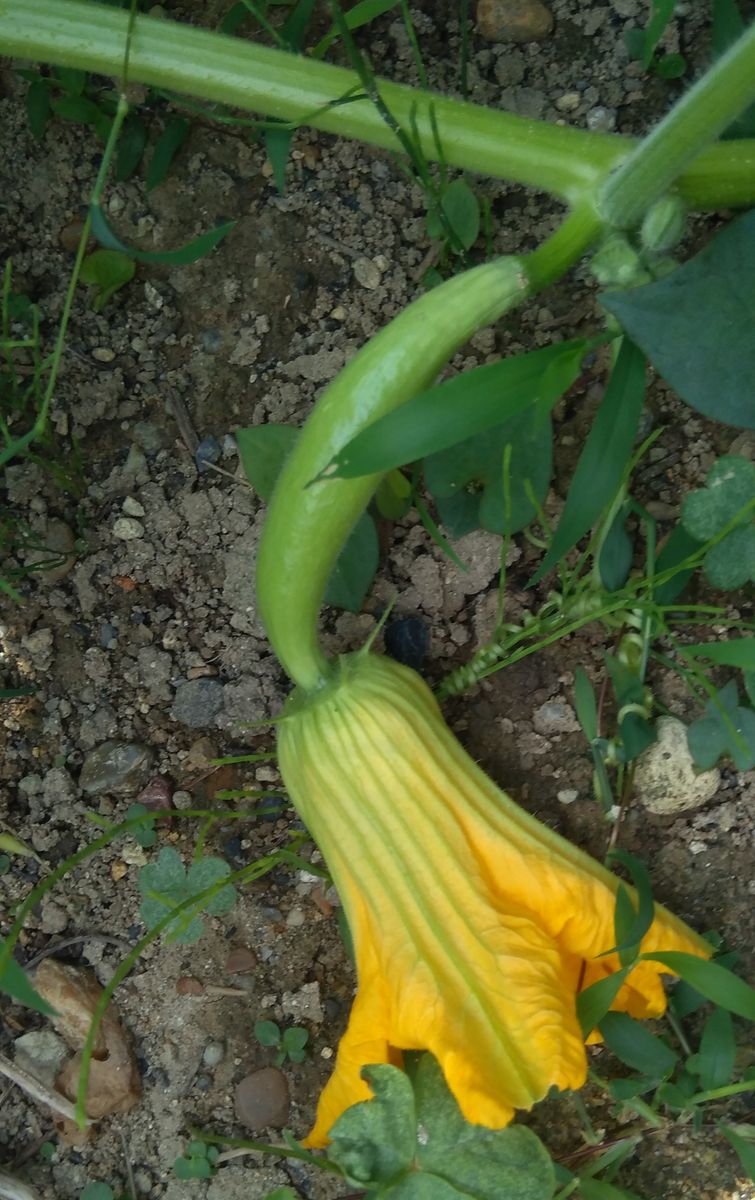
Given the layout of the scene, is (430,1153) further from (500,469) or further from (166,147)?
(166,147)

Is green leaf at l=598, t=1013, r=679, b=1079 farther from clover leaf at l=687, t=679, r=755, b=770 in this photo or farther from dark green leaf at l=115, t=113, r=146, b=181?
dark green leaf at l=115, t=113, r=146, b=181

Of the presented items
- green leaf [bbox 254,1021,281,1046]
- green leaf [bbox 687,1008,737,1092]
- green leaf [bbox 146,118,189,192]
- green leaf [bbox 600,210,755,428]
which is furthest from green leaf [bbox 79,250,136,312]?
green leaf [bbox 687,1008,737,1092]

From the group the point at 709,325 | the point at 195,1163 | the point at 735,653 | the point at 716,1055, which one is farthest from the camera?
the point at 195,1163

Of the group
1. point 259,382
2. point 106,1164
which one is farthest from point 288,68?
point 106,1164

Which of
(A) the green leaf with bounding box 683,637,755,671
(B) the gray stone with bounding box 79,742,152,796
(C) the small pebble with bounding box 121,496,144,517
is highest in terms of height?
(C) the small pebble with bounding box 121,496,144,517

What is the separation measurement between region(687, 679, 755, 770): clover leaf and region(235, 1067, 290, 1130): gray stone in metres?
0.88

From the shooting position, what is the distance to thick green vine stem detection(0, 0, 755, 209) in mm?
1413

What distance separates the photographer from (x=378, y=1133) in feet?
4.76

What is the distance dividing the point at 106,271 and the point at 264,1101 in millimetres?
1428

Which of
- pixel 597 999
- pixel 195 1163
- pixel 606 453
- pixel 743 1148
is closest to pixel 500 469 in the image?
pixel 606 453

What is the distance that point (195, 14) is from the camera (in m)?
1.79

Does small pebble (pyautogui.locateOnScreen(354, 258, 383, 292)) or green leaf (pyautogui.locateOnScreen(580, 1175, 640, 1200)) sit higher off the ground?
small pebble (pyautogui.locateOnScreen(354, 258, 383, 292))

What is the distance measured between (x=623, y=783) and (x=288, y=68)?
1.20m

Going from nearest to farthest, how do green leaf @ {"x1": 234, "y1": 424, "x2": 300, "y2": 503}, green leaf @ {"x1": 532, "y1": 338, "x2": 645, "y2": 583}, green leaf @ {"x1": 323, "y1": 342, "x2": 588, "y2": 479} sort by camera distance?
green leaf @ {"x1": 323, "y1": 342, "x2": 588, "y2": 479} < green leaf @ {"x1": 532, "y1": 338, "x2": 645, "y2": 583} < green leaf @ {"x1": 234, "y1": 424, "x2": 300, "y2": 503}
